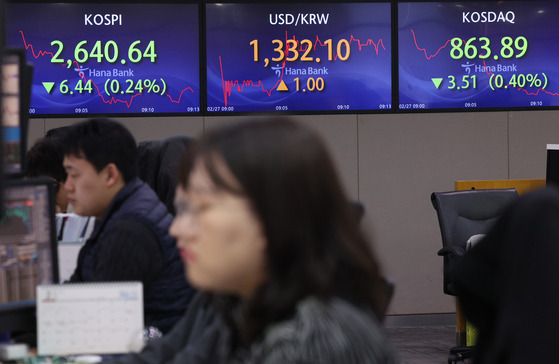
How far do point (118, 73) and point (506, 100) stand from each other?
266 centimetres

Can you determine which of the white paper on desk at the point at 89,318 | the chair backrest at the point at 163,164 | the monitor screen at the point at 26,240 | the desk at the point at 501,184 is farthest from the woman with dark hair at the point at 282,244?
the desk at the point at 501,184

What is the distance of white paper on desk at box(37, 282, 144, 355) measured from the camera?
6.40 ft

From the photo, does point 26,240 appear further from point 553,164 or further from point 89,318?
point 553,164

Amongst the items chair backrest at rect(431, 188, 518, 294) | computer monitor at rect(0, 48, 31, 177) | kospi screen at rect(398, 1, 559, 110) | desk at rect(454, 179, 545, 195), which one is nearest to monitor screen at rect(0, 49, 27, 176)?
computer monitor at rect(0, 48, 31, 177)

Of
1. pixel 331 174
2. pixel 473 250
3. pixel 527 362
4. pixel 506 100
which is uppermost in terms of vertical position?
pixel 506 100

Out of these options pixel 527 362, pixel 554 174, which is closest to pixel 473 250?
pixel 527 362

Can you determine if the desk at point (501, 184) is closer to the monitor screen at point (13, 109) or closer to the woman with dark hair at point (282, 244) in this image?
the monitor screen at point (13, 109)

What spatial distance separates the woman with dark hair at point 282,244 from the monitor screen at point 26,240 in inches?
41.4

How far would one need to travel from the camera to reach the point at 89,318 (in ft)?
6.41

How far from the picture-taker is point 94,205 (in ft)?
8.19

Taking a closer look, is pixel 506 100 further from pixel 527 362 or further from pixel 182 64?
pixel 527 362

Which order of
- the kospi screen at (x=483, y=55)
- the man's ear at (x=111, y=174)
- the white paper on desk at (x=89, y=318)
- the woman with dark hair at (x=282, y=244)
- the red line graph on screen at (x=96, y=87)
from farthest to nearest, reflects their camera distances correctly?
the kospi screen at (x=483, y=55), the red line graph on screen at (x=96, y=87), the man's ear at (x=111, y=174), the white paper on desk at (x=89, y=318), the woman with dark hair at (x=282, y=244)

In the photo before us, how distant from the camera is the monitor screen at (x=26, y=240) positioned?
1.98 m

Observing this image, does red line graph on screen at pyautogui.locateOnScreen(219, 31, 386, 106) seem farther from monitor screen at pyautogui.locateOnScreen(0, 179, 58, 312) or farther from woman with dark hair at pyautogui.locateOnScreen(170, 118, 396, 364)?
woman with dark hair at pyautogui.locateOnScreen(170, 118, 396, 364)
